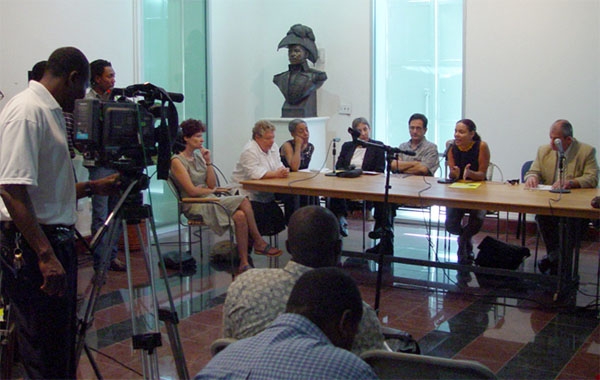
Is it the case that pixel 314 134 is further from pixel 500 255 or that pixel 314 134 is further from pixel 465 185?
pixel 500 255

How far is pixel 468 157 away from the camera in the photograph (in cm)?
565

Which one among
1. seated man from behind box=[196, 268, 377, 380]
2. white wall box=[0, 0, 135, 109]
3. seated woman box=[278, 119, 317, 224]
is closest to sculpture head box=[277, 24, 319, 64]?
seated woman box=[278, 119, 317, 224]

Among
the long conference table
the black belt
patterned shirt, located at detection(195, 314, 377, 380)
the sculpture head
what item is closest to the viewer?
patterned shirt, located at detection(195, 314, 377, 380)

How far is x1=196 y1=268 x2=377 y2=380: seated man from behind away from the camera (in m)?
1.38

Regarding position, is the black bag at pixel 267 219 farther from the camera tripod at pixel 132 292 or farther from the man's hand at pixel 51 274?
the man's hand at pixel 51 274

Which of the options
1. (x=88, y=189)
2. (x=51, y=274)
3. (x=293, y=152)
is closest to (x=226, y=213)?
(x=293, y=152)

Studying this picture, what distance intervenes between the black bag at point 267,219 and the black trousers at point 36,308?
309 cm

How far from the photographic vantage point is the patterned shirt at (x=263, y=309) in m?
2.04

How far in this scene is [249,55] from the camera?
843cm

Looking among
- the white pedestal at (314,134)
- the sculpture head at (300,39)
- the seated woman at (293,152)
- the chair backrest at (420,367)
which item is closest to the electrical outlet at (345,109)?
the white pedestal at (314,134)

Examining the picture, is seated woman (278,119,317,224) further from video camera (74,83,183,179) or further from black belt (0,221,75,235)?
black belt (0,221,75,235)

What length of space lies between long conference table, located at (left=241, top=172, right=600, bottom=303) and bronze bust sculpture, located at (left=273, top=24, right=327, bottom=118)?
2146mm

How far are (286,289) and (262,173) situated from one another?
3.49 metres

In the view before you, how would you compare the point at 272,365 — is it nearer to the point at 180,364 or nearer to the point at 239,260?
→ the point at 180,364
